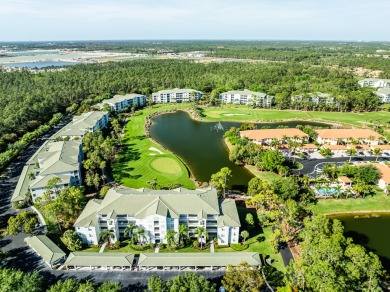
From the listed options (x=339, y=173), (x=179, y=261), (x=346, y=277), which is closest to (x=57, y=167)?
(x=179, y=261)

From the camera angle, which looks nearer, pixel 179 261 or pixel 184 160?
pixel 179 261

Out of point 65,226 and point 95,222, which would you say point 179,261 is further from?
point 65,226

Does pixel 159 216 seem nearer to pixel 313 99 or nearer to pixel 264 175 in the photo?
pixel 264 175

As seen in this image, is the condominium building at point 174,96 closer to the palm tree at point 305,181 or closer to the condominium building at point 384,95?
the palm tree at point 305,181

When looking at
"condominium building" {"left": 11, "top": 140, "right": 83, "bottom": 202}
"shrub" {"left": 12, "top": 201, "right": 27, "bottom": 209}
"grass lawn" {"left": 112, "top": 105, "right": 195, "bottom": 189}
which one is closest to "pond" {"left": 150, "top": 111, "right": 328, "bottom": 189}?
"grass lawn" {"left": 112, "top": 105, "right": 195, "bottom": 189}

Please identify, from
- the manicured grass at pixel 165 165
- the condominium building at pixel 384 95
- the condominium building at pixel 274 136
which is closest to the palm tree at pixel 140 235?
the manicured grass at pixel 165 165

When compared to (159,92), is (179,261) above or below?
below
